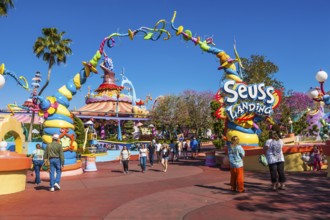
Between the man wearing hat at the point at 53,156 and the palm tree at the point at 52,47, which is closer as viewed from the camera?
the man wearing hat at the point at 53,156

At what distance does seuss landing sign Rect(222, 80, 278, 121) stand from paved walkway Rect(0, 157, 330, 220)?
222 inches

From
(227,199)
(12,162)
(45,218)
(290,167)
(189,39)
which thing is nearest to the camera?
(45,218)

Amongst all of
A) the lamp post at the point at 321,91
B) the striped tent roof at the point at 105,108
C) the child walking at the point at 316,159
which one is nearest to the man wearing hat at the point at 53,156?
the lamp post at the point at 321,91

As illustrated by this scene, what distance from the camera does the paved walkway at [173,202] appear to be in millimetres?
6309

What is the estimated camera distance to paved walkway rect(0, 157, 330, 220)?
6309 mm

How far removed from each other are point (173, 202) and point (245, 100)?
9578 mm

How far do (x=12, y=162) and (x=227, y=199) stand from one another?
18.3ft

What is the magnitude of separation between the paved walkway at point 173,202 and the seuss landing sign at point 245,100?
5.63 m

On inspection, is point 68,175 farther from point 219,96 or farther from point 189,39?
point 189,39

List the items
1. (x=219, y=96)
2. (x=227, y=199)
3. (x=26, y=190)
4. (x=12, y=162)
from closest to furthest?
(x=227, y=199), (x=12, y=162), (x=26, y=190), (x=219, y=96)

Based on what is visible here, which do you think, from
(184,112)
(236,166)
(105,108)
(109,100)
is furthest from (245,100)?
(109,100)

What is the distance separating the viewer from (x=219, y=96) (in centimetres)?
1691

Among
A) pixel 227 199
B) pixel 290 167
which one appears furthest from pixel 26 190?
pixel 290 167

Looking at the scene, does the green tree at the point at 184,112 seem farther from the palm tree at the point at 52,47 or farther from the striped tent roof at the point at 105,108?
the palm tree at the point at 52,47
